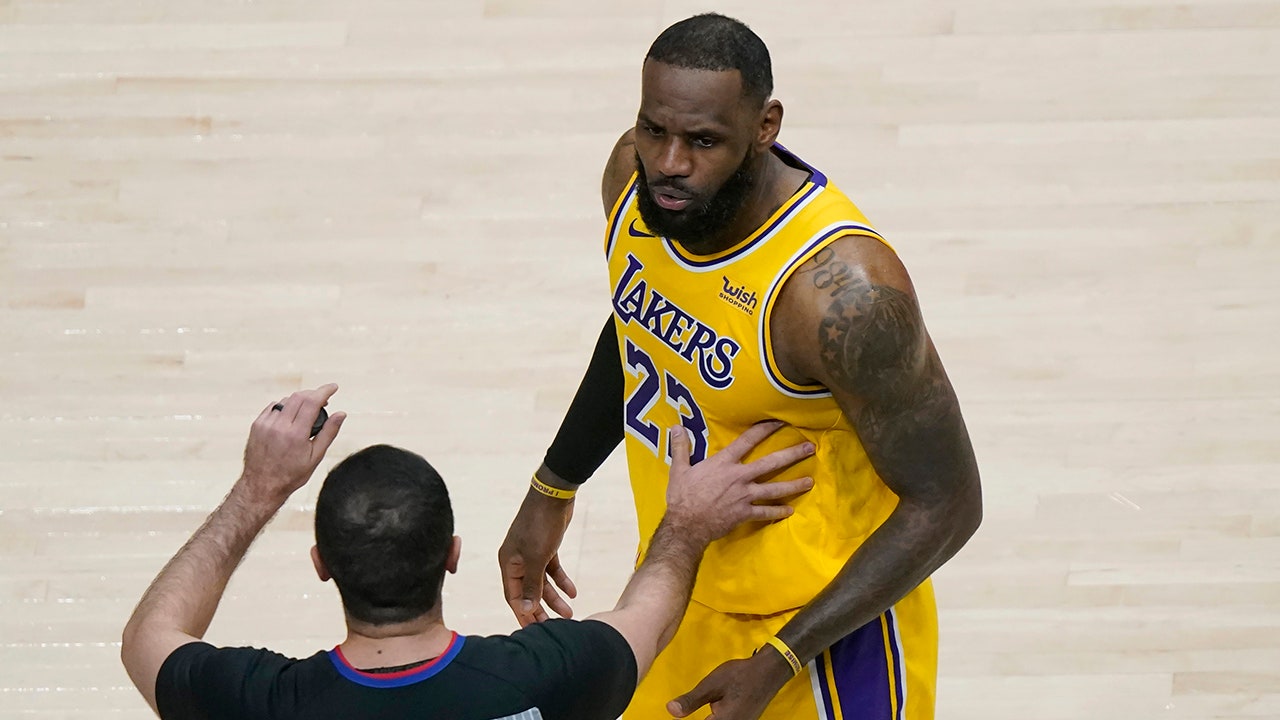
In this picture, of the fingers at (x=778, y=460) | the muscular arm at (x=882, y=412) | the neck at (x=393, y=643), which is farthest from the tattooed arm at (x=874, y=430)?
the neck at (x=393, y=643)

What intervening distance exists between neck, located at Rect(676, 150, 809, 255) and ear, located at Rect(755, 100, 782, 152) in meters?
0.02

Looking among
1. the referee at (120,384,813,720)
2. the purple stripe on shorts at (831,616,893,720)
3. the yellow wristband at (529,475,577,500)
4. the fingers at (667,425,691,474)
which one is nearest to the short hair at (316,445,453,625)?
the referee at (120,384,813,720)

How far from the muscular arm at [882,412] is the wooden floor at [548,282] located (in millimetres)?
1396

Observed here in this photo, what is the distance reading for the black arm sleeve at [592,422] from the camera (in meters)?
2.94

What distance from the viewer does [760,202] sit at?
2.47m

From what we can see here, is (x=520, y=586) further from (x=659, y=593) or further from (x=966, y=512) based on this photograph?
(x=966, y=512)

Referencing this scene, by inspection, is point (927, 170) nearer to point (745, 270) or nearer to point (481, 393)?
point (481, 393)

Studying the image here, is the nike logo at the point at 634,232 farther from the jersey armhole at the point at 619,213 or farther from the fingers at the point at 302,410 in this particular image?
the fingers at the point at 302,410

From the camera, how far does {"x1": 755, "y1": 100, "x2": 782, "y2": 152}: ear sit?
95.7 inches

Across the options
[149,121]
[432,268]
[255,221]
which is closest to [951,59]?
[432,268]

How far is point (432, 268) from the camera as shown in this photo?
15.7ft

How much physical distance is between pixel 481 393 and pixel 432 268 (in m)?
0.54

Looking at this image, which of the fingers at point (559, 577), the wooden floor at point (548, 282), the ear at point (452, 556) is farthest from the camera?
the wooden floor at point (548, 282)

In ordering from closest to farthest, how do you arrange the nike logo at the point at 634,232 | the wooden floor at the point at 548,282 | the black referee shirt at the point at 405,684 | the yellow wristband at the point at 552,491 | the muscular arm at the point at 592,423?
the black referee shirt at the point at 405,684 → the nike logo at the point at 634,232 → the muscular arm at the point at 592,423 → the yellow wristband at the point at 552,491 → the wooden floor at the point at 548,282
